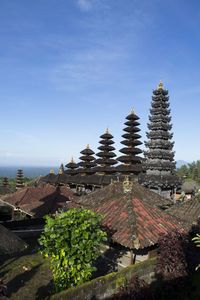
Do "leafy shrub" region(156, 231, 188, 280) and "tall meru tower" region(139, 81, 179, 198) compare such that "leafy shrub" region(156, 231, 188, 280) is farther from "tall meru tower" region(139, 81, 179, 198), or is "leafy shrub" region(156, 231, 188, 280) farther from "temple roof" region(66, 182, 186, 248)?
"tall meru tower" region(139, 81, 179, 198)

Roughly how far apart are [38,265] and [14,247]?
2.75 metres

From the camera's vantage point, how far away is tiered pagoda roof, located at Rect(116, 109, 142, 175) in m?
40.8

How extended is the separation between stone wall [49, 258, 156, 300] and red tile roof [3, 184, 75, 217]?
1204 cm

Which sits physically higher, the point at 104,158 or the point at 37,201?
the point at 104,158

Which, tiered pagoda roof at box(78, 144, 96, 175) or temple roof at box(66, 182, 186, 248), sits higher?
tiered pagoda roof at box(78, 144, 96, 175)

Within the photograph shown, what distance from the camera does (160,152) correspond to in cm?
3466

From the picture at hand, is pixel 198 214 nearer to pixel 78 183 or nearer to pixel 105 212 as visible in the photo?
pixel 105 212

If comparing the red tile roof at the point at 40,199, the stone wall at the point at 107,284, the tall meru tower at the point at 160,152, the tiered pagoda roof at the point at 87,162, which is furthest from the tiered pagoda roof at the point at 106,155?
the stone wall at the point at 107,284

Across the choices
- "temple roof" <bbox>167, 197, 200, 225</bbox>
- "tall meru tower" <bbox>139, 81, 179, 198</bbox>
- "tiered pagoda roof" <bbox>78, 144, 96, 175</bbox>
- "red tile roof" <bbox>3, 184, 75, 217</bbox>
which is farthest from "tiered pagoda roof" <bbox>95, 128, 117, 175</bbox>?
"temple roof" <bbox>167, 197, 200, 225</bbox>

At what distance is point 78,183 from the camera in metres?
43.6

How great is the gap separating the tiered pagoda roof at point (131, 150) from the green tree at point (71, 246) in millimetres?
31703

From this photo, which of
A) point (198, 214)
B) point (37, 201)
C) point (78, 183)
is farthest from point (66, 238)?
point (78, 183)

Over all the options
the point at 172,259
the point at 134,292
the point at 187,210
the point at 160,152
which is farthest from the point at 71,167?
the point at 134,292

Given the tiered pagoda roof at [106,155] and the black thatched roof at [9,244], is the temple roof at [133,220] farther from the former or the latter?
the tiered pagoda roof at [106,155]
